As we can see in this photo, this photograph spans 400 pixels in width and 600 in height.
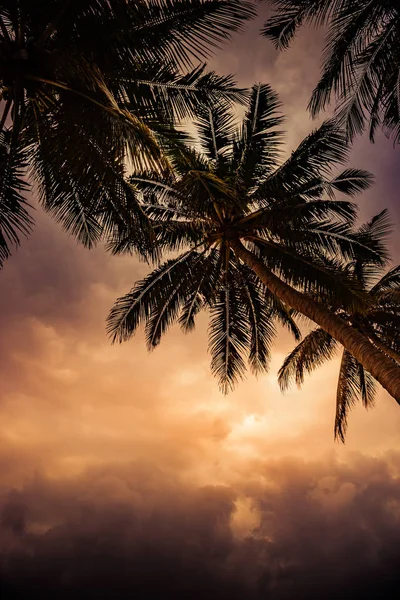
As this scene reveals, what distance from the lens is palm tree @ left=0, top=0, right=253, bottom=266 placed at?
17.8 feet

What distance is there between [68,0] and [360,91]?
554 cm

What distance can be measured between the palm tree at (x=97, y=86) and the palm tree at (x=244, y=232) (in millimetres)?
1224

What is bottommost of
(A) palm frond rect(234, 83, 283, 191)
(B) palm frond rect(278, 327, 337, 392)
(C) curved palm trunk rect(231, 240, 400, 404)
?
(C) curved palm trunk rect(231, 240, 400, 404)

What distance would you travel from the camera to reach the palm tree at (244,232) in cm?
823

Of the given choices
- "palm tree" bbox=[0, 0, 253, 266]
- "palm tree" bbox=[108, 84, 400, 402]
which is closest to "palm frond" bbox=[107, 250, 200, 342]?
"palm tree" bbox=[108, 84, 400, 402]

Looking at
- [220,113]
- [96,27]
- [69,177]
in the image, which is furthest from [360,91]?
[69,177]

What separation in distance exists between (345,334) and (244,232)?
393 cm

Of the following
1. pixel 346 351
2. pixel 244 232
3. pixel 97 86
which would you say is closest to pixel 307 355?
pixel 346 351

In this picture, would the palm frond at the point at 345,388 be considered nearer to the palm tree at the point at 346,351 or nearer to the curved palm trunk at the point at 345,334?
the palm tree at the point at 346,351

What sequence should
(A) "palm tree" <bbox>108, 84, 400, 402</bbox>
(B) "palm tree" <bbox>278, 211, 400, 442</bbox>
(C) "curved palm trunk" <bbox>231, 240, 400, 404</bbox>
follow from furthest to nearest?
(B) "palm tree" <bbox>278, 211, 400, 442</bbox> < (A) "palm tree" <bbox>108, 84, 400, 402</bbox> < (C) "curved palm trunk" <bbox>231, 240, 400, 404</bbox>

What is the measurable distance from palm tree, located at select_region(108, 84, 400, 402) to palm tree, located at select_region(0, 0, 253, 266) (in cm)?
122

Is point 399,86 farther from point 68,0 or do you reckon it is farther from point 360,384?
point 360,384

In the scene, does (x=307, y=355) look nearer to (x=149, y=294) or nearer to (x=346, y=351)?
(x=346, y=351)

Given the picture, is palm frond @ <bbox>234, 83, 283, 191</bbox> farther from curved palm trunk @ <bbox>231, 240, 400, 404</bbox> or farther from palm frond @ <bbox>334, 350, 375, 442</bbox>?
palm frond @ <bbox>334, 350, 375, 442</bbox>
